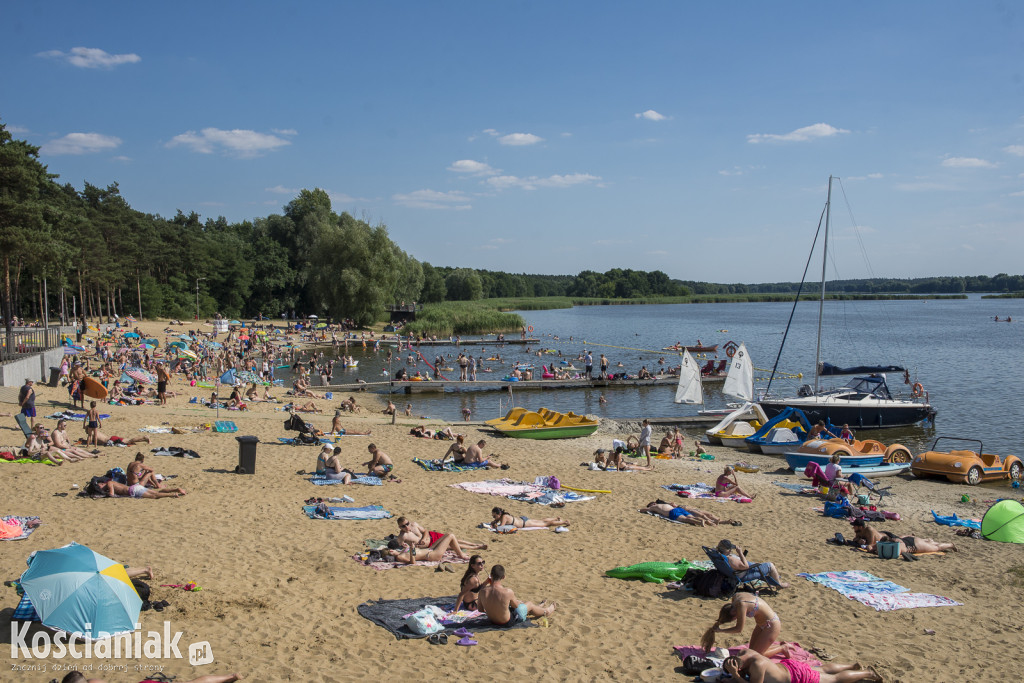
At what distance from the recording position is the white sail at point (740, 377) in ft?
82.3

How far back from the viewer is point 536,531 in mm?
10711

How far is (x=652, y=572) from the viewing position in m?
8.77

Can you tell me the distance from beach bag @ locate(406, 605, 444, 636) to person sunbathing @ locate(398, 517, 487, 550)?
2059 millimetres

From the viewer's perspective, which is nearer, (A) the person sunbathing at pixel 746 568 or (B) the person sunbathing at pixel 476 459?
(A) the person sunbathing at pixel 746 568

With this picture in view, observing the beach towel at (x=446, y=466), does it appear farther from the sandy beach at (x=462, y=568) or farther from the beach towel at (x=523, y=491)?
the beach towel at (x=523, y=491)

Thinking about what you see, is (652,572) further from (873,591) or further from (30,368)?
(30,368)

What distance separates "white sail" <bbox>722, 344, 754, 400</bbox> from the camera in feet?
82.3

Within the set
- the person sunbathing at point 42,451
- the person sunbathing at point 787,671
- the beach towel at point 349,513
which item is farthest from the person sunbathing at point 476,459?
the person sunbathing at point 787,671

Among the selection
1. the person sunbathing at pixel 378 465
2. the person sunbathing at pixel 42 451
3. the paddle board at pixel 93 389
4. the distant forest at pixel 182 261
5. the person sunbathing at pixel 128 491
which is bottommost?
the person sunbathing at pixel 378 465

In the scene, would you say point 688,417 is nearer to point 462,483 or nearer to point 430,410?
point 430,410

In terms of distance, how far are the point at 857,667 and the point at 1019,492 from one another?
13.5 metres

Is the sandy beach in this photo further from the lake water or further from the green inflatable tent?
the lake water

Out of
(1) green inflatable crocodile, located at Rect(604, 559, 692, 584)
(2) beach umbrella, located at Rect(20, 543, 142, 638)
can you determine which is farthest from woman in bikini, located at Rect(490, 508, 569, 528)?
(2) beach umbrella, located at Rect(20, 543, 142, 638)

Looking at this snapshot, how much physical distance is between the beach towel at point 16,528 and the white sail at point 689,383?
21.1 meters
